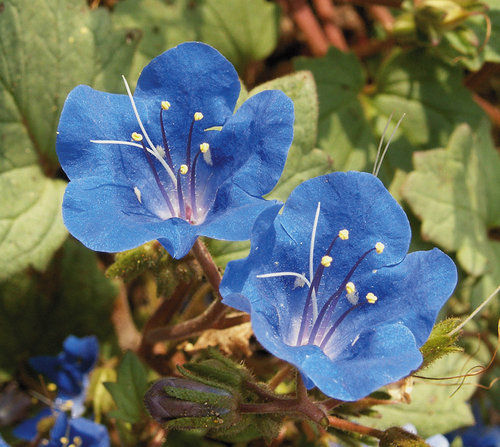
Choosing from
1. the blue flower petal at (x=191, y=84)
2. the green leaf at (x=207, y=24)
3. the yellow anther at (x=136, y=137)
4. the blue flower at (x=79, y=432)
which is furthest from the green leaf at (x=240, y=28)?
the blue flower at (x=79, y=432)

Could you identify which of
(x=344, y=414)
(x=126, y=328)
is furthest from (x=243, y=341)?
(x=126, y=328)

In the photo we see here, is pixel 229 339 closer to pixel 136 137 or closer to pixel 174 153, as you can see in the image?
pixel 174 153

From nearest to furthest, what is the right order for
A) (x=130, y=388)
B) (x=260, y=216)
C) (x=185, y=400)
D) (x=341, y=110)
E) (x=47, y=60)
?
(x=260, y=216), (x=185, y=400), (x=130, y=388), (x=47, y=60), (x=341, y=110)

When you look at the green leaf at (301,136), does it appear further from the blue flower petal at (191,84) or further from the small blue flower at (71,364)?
the small blue flower at (71,364)

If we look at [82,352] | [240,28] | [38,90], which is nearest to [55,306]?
[82,352]

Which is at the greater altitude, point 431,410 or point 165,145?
point 165,145

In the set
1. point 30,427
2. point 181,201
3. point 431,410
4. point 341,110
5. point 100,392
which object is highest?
point 181,201
